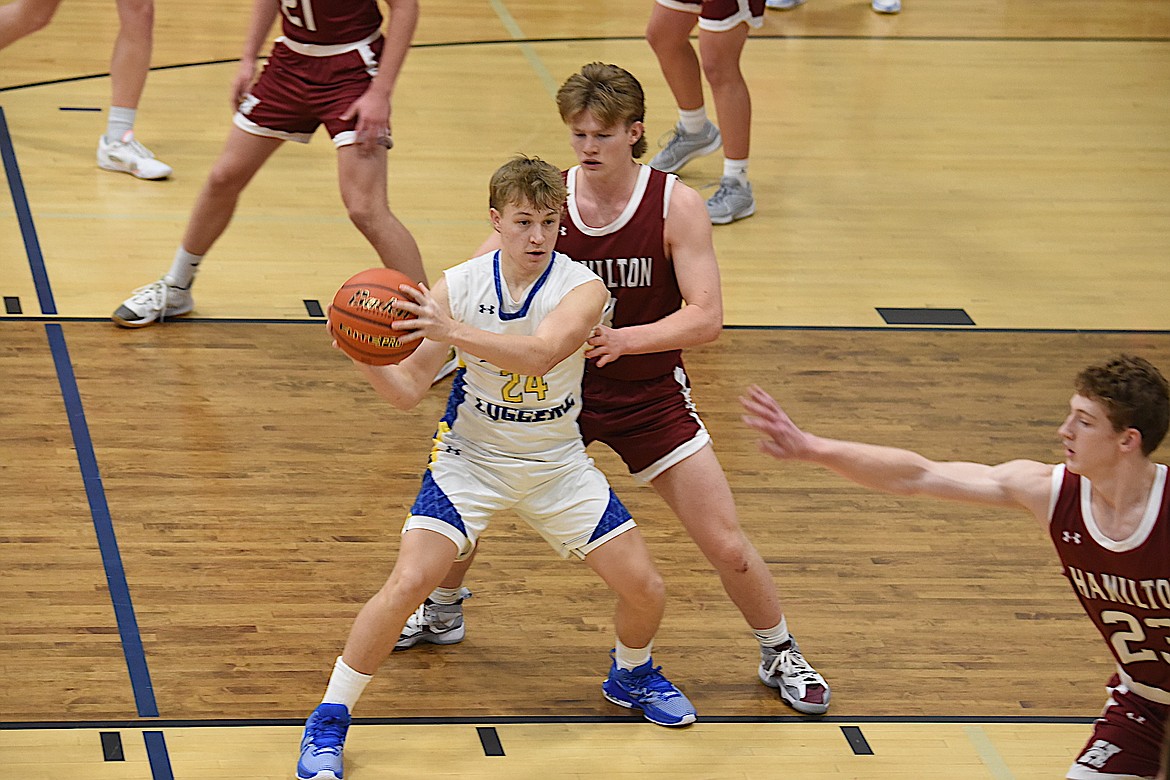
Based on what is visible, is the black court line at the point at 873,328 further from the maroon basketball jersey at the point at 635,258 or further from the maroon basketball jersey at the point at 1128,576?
the maroon basketball jersey at the point at 1128,576

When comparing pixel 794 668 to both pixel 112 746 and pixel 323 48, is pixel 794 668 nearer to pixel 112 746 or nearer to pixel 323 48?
pixel 112 746

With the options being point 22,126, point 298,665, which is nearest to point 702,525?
point 298,665

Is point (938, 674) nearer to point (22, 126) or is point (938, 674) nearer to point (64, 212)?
point (64, 212)

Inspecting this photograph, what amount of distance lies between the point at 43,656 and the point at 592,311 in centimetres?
165

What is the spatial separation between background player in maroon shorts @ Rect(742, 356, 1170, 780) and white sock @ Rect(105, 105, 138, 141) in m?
4.75

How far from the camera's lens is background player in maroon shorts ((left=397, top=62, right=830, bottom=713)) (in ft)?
12.5

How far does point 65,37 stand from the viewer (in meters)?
9.21

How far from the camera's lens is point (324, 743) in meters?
3.59

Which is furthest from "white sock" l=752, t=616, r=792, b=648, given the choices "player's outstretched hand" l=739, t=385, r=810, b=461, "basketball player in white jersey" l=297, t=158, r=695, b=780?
"player's outstretched hand" l=739, t=385, r=810, b=461

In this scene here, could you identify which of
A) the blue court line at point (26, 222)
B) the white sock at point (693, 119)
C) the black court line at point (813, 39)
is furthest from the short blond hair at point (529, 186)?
the black court line at point (813, 39)

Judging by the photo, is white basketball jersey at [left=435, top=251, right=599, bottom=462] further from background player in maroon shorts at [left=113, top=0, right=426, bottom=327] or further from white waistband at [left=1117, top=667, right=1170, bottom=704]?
background player in maroon shorts at [left=113, top=0, right=426, bottom=327]

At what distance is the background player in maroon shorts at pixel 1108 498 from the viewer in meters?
3.15

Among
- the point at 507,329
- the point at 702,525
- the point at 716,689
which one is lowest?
the point at 716,689

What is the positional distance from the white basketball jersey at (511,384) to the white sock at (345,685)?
56 cm
